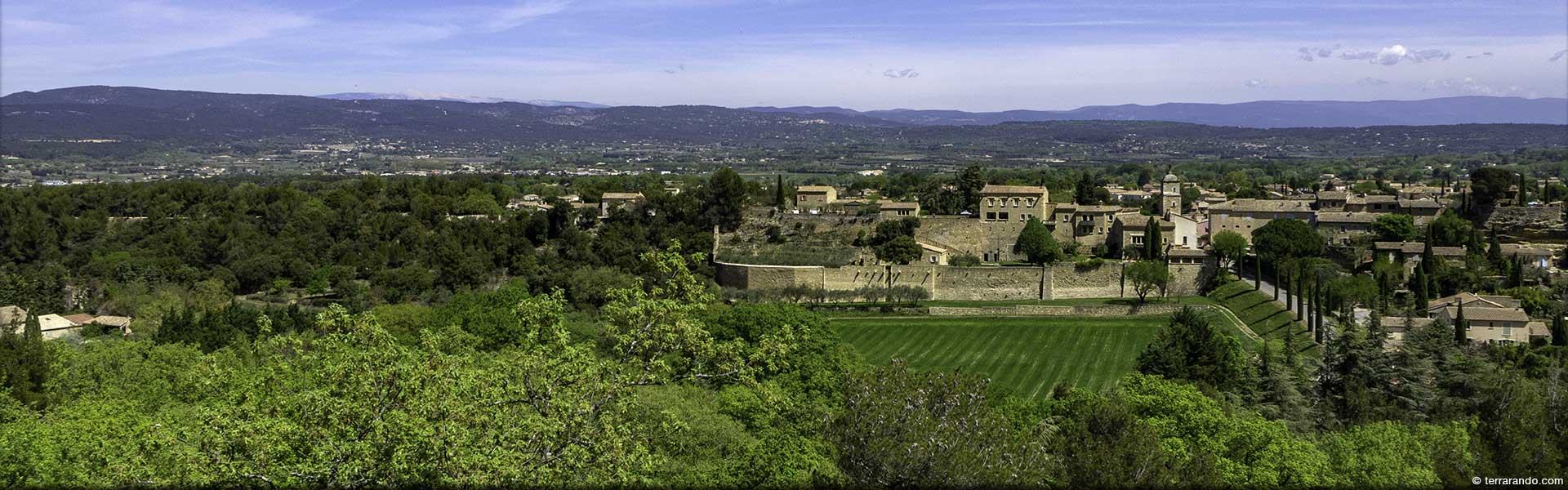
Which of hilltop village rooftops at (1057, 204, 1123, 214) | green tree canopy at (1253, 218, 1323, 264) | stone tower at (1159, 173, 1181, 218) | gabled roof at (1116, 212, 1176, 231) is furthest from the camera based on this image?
stone tower at (1159, 173, 1181, 218)

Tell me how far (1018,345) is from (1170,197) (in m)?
22.4

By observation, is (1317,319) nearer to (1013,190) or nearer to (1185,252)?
(1185,252)

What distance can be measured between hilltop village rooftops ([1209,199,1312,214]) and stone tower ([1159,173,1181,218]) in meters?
1.52

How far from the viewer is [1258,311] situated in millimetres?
42656

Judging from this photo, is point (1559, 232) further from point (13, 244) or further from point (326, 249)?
point (13, 244)

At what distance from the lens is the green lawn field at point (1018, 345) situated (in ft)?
117

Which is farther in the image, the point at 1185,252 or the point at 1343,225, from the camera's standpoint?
the point at 1343,225

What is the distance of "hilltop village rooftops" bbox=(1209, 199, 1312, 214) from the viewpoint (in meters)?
58.8

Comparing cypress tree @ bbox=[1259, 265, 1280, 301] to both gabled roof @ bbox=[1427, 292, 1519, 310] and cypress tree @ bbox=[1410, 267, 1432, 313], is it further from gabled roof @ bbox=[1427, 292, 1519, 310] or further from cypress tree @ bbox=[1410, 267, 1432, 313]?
gabled roof @ bbox=[1427, 292, 1519, 310]

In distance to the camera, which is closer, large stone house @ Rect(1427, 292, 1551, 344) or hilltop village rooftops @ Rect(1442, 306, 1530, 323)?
large stone house @ Rect(1427, 292, 1551, 344)

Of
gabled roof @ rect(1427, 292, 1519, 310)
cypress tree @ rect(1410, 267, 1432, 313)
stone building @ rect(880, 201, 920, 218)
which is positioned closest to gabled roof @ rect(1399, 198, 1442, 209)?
cypress tree @ rect(1410, 267, 1432, 313)

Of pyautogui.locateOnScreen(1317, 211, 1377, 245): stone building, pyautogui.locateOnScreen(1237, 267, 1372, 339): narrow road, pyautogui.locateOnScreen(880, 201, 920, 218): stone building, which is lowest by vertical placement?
pyautogui.locateOnScreen(1237, 267, 1372, 339): narrow road

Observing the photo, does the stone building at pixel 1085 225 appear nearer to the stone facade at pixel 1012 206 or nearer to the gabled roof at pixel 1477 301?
the stone facade at pixel 1012 206

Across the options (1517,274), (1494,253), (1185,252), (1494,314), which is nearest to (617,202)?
(1185,252)
